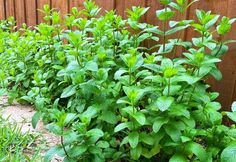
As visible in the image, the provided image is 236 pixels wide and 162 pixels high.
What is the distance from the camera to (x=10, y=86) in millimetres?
3402

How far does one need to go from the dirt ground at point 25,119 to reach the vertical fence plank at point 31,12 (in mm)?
1594

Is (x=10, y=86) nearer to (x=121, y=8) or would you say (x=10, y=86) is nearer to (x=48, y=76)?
(x=48, y=76)

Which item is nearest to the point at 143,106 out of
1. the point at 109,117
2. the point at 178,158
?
the point at 109,117

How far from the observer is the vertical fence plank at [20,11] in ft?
15.4

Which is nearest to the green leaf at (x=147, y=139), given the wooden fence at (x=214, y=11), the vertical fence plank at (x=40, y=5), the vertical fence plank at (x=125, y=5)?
the wooden fence at (x=214, y=11)

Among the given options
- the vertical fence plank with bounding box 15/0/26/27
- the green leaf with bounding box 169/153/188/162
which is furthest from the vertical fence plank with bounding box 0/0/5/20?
the green leaf with bounding box 169/153/188/162

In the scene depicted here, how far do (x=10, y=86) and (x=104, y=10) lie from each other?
1149mm

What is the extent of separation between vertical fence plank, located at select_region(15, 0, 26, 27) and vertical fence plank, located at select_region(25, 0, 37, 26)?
0.28ft

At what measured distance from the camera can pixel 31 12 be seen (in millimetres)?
4535

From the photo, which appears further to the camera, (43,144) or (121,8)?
(121,8)

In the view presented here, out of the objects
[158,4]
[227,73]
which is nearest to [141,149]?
[227,73]

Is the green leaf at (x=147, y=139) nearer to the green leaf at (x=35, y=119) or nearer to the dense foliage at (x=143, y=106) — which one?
the dense foliage at (x=143, y=106)

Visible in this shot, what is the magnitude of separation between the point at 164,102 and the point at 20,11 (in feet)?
11.8

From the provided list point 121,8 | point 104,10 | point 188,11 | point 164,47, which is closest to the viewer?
point 164,47
